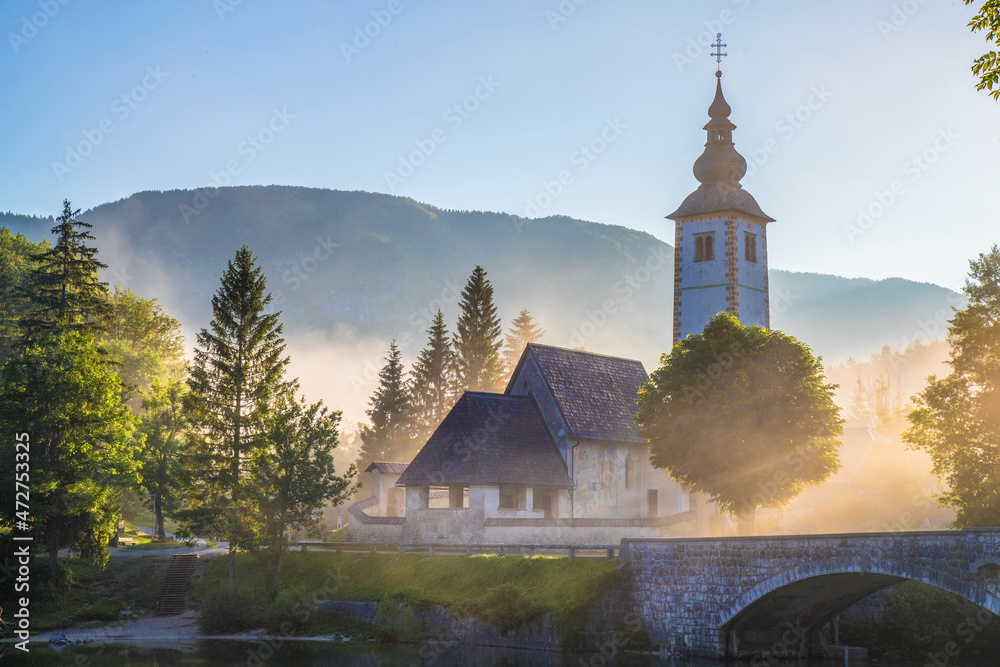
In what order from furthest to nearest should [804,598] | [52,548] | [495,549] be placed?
[52,548], [495,549], [804,598]

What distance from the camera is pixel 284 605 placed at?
1654 inches

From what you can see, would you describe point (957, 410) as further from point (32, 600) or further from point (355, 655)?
point (32, 600)

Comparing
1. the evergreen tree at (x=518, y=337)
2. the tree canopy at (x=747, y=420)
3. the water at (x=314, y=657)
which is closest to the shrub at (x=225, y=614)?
the water at (x=314, y=657)

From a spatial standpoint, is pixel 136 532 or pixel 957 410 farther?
pixel 136 532

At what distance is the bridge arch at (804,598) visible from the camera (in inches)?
1082

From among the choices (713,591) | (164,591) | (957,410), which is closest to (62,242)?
(164,591)

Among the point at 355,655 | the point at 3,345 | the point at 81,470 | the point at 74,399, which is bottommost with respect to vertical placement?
the point at 355,655

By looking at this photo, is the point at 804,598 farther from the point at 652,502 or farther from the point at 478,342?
the point at 478,342

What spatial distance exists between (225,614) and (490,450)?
1425 centimetres

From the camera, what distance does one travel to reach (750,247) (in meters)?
59.8

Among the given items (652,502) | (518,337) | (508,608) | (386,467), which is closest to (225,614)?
(508,608)

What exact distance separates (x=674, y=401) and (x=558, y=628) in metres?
14.1

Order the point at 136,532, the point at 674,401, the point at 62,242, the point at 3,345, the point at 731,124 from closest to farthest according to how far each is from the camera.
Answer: the point at 674,401 < the point at 62,242 < the point at 731,124 < the point at 3,345 < the point at 136,532

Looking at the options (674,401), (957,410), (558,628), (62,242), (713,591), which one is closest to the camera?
(713,591)
